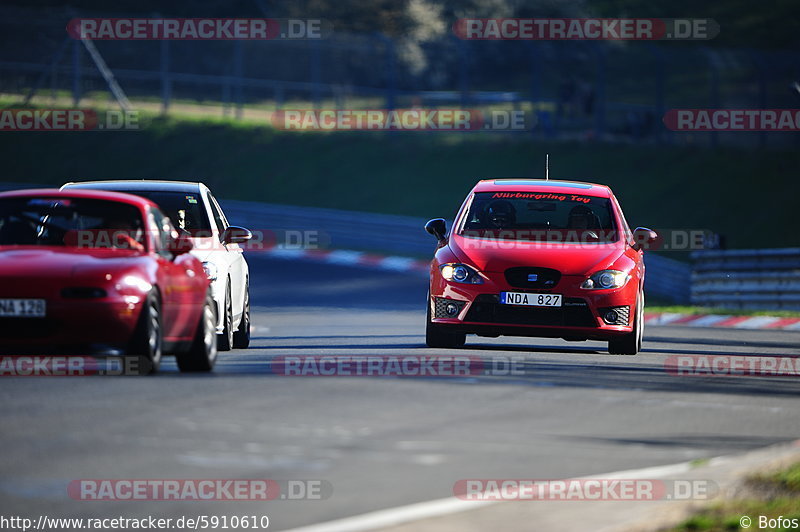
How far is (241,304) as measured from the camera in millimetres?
15461

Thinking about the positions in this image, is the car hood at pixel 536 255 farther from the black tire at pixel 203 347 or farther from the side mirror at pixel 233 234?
the black tire at pixel 203 347

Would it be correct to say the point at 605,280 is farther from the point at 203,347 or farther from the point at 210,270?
the point at 203,347

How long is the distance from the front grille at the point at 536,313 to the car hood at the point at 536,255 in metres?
0.27

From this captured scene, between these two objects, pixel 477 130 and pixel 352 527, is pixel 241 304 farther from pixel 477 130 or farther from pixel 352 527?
pixel 477 130

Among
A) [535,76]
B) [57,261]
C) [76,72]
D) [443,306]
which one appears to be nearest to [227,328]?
[443,306]

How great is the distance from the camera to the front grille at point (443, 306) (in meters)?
14.7

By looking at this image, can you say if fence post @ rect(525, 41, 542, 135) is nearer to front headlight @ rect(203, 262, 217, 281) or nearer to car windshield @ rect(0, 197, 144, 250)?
front headlight @ rect(203, 262, 217, 281)

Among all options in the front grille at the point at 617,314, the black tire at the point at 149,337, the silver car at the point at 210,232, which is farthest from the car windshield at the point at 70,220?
the front grille at the point at 617,314

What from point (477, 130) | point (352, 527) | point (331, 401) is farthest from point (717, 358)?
point (477, 130)

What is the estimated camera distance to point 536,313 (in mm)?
14477

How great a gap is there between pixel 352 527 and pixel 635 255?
8.62 metres

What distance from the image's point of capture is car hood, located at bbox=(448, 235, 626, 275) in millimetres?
14586

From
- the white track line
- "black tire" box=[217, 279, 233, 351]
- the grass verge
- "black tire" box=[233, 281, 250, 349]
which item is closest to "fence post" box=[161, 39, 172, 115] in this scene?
the grass verge

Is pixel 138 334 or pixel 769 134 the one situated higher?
pixel 769 134
